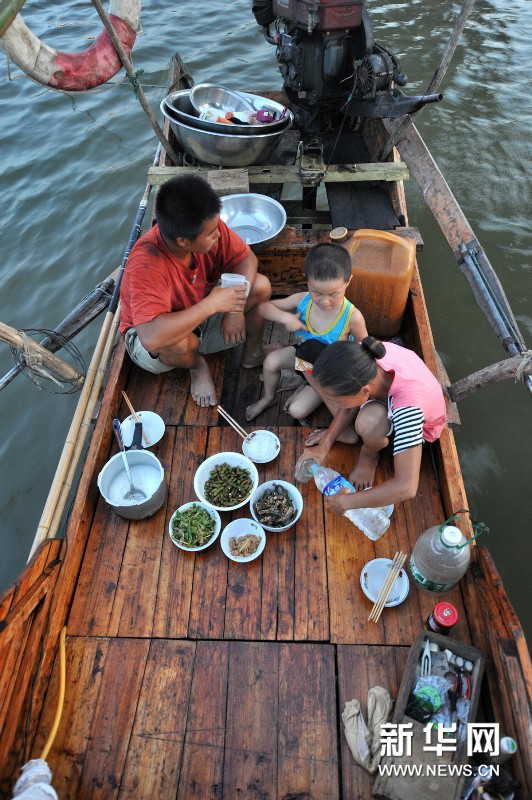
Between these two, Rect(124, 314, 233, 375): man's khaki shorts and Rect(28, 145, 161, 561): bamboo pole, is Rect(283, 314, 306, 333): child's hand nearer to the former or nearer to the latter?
Rect(124, 314, 233, 375): man's khaki shorts

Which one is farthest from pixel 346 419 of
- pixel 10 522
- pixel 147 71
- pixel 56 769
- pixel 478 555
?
pixel 147 71

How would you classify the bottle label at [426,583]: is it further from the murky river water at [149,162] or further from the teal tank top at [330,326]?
the murky river water at [149,162]

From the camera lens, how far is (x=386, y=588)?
7.47 ft

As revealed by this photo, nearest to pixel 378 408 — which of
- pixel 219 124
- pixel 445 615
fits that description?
pixel 445 615

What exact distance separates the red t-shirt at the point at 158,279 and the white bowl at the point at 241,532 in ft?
4.04

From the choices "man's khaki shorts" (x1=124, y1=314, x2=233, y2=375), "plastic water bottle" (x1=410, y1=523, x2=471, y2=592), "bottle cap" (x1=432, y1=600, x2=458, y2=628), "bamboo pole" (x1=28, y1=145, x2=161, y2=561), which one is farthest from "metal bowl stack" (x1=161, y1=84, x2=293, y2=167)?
"bottle cap" (x1=432, y1=600, x2=458, y2=628)

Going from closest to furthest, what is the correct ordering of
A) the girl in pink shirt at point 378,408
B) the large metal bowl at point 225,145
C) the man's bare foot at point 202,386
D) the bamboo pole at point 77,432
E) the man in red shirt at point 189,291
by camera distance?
the girl in pink shirt at point 378,408 → the man in red shirt at point 189,291 → the bamboo pole at point 77,432 → the man's bare foot at point 202,386 → the large metal bowl at point 225,145

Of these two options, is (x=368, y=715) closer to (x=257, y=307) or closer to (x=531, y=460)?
(x=257, y=307)

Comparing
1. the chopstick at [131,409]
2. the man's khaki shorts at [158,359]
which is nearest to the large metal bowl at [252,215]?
the man's khaki shorts at [158,359]

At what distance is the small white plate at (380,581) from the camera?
90.1 inches

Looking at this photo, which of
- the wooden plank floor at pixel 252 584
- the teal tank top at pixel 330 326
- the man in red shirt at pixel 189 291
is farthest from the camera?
the teal tank top at pixel 330 326

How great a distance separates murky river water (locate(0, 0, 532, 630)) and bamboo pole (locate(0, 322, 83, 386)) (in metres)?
0.88

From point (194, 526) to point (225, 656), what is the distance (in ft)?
2.07

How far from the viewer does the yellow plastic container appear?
10.1 ft
